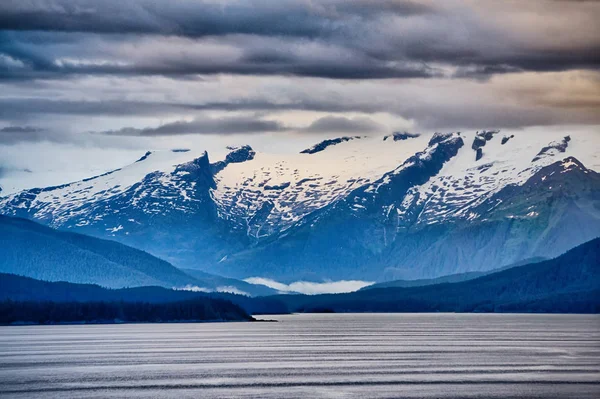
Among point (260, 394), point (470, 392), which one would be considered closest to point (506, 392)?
point (470, 392)

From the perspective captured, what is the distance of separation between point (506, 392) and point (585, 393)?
11.3 m

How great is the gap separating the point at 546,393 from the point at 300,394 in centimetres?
3549

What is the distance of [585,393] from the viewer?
194 meters

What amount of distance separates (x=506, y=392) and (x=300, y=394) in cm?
3004

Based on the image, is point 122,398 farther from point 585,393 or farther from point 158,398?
point 585,393

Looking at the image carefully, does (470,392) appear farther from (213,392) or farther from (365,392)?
(213,392)

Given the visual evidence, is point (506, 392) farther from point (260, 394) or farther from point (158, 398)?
point (158, 398)

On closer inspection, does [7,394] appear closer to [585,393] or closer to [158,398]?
[158,398]

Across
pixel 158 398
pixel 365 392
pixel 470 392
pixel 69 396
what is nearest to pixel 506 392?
pixel 470 392

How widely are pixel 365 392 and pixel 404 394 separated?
20.7ft

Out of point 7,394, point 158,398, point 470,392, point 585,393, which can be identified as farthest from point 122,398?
point 585,393

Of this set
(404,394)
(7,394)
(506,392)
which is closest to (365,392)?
(404,394)

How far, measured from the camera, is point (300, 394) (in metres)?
196

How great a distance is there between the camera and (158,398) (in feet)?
625
